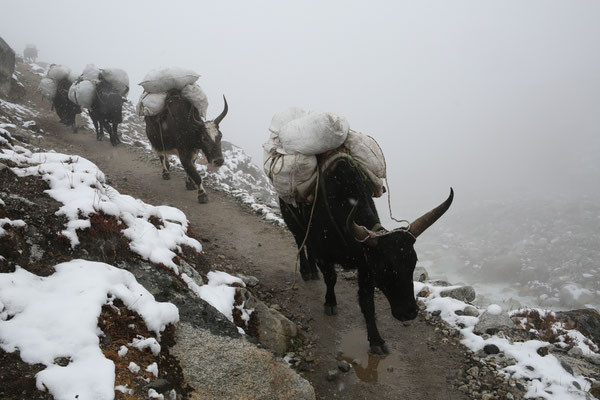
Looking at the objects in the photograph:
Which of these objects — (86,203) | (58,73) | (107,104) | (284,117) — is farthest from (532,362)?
(58,73)

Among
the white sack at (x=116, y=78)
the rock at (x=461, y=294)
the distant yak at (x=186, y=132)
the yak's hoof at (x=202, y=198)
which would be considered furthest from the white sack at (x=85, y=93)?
the rock at (x=461, y=294)

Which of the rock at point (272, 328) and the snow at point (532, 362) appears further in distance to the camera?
the rock at point (272, 328)

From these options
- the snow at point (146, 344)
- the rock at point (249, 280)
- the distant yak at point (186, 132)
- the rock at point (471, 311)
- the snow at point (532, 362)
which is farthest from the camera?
the distant yak at point (186, 132)

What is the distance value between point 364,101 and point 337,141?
9344 cm

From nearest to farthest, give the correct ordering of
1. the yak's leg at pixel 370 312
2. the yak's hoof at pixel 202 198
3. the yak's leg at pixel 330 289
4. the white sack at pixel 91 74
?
the yak's leg at pixel 370 312
the yak's leg at pixel 330 289
the yak's hoof at pixel 202 198
the white sack at pixel 91 74

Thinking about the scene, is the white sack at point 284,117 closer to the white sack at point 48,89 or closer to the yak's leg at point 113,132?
the yak's leg at point 113,132

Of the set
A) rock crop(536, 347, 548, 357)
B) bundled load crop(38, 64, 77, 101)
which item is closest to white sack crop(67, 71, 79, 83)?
bundled load crop(38, 64, 77, 101)

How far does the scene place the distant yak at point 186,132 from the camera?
790 centimetres

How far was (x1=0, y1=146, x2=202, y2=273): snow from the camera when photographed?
11.2 feet

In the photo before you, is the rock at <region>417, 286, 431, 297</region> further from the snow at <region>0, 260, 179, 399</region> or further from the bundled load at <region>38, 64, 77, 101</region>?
the bundled load at <region>38, 64, 77, 101</region>

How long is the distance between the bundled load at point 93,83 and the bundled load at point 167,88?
179 inches

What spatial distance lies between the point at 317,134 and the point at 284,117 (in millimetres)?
1120

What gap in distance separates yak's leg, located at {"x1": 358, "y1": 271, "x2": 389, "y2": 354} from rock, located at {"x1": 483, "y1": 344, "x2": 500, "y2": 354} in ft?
3.69

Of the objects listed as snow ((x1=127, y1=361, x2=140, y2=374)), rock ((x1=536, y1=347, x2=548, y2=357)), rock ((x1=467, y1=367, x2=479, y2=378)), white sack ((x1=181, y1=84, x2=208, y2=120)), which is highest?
white sack ((x1=181, y1=84, x2=208, y2=120))
